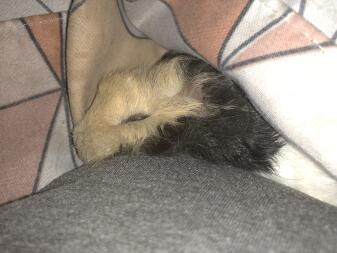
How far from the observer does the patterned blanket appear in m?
0.58

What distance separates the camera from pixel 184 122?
2.37ft

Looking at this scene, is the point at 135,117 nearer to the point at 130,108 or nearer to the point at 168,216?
the point at 130,108

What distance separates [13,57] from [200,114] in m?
0.36

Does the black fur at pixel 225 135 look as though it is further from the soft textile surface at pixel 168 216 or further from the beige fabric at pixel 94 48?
the beige fabric at pixel 94 48

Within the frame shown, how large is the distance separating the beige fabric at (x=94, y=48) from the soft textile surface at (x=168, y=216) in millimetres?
227

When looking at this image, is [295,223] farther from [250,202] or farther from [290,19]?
[290,19]

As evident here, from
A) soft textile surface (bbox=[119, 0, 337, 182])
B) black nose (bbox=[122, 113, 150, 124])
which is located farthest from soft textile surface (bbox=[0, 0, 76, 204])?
soft textile surface (bbox=[119, 0, 337, 182])

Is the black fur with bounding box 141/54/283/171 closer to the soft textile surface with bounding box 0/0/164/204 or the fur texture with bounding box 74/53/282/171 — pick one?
the fur texture with bounding box 74/53/282/171

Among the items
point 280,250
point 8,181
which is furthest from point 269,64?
point 8,181

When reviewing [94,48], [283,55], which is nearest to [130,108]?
[94,48]

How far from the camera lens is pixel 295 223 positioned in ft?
1.61

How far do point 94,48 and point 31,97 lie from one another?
16 cm

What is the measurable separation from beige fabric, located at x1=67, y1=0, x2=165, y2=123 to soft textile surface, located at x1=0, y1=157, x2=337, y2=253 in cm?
23

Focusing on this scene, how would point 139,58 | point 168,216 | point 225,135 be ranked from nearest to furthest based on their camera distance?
point 168,216
point 225,135
point 139,58
